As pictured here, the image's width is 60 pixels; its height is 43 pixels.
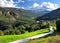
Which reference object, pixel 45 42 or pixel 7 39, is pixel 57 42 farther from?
pixel 7 39

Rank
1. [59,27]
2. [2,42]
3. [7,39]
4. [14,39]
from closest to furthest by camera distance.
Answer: [2,42] < [7,39] < [14,39] < [59,27]

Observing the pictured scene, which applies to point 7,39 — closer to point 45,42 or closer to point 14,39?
point 14,39

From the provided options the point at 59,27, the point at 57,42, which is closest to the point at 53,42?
the point at 57,42

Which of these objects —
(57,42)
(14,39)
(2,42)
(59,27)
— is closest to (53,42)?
(57,42)

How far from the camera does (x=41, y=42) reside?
85.9 ft

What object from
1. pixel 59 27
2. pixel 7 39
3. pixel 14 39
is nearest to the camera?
pixel 7 39

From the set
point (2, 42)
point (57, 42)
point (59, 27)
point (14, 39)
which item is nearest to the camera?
point (57, 42)

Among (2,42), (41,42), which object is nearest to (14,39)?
(2,42)

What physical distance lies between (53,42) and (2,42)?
786cm

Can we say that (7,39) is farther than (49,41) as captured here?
Yes

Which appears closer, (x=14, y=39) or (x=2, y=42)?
(x=2, y=42)

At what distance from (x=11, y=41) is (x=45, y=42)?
8.48 meters

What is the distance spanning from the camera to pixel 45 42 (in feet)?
85.2

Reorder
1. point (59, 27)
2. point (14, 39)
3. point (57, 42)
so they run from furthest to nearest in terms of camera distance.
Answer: point (59, 27)
point (14, 39)
point (57, 42)
